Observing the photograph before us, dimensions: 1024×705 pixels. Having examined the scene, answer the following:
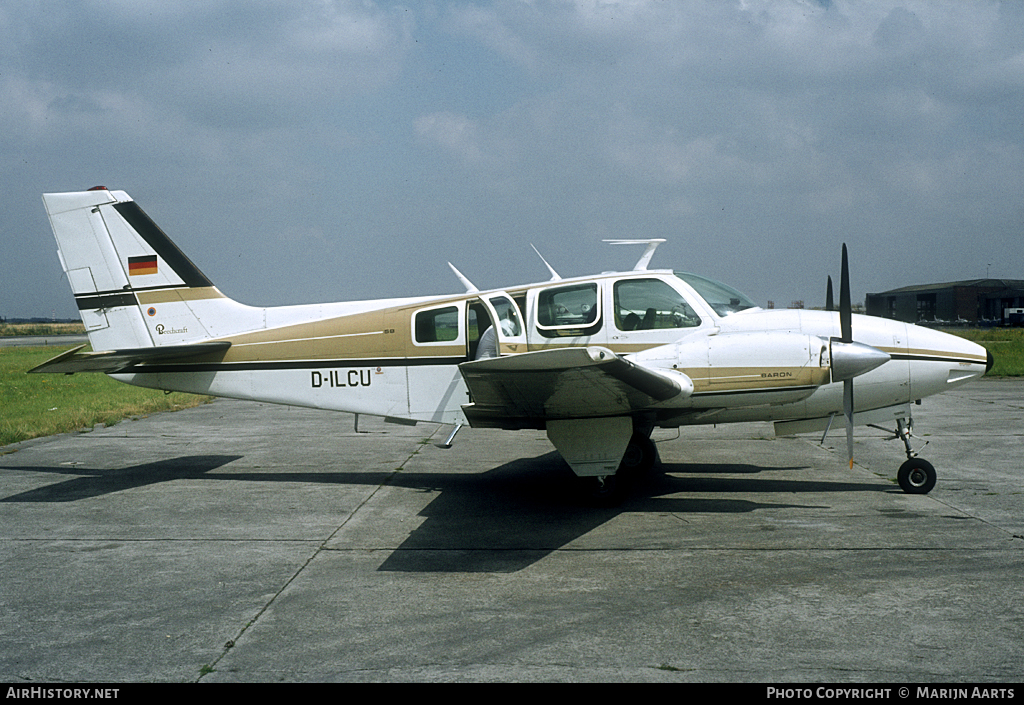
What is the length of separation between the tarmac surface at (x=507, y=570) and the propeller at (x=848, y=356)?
1.18m

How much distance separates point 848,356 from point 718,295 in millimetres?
1705

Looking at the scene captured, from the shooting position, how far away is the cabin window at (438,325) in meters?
9.08

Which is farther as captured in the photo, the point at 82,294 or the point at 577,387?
the point at 82,294

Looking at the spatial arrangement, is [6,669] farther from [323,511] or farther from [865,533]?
[865,533]

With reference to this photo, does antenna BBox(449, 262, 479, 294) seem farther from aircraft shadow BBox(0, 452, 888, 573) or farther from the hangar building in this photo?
the hangar building

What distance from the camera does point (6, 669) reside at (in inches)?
175

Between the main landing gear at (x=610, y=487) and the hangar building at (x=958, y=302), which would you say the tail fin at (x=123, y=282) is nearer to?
the main landing gear at (x=610, y=487)

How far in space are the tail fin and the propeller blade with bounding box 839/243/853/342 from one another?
720cm

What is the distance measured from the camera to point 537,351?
303 inches

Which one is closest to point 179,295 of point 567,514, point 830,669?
point 567,514

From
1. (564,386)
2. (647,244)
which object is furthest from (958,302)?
(564,386)

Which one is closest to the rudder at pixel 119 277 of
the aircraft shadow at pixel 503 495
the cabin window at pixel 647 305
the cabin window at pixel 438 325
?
the aircraft shadow at pixel 503 495

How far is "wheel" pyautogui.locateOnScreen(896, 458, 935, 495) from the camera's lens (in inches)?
330
